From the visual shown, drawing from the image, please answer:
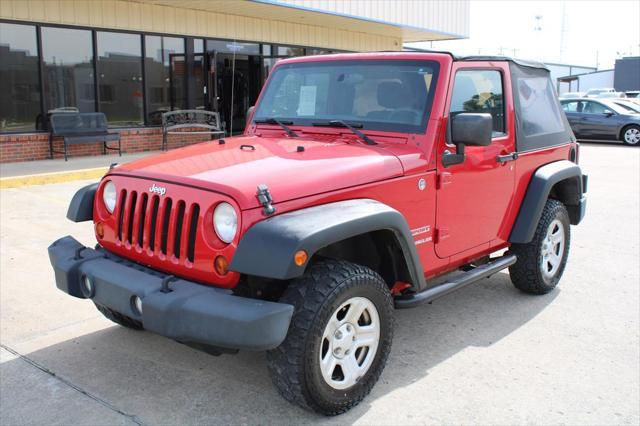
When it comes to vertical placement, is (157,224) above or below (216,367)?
above

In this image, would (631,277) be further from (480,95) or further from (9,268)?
(9,268)

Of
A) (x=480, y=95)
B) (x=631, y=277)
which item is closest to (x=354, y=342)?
(x=480, y=95)

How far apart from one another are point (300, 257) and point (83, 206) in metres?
1.70

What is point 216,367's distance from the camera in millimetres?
3902

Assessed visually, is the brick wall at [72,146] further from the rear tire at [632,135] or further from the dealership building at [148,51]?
the rear tire at [632,135]

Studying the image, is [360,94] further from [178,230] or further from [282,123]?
[178,230]

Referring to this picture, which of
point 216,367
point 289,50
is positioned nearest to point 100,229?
point 216,367

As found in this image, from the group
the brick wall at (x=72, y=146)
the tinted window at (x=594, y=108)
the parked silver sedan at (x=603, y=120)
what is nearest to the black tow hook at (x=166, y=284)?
the brick wall at (x=72, y=146)

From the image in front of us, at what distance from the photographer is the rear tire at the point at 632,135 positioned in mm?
18812

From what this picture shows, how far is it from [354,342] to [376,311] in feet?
0.67

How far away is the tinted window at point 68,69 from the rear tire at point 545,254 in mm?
10227

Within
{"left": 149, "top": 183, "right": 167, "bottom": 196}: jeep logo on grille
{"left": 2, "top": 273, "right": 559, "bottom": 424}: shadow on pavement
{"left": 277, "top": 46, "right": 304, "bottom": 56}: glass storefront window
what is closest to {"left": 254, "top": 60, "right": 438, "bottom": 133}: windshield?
{"left": 149, "top": 183, "right": 167, "bottom": 196}: jeep logo on grille

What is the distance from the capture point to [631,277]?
579cm

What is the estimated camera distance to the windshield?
409 cm
